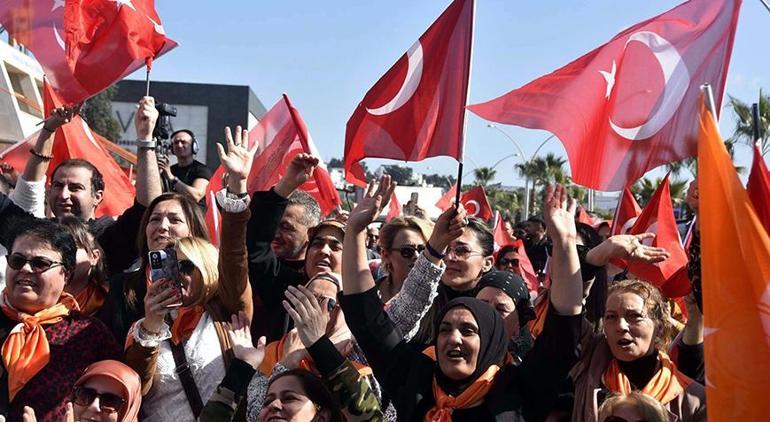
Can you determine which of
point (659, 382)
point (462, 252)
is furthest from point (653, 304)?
point (462, 252)

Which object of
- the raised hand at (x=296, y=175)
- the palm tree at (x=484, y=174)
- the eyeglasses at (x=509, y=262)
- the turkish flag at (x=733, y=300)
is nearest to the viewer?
the turkish flag at (x=733, y=300)

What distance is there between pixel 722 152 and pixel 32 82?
44.2 metres

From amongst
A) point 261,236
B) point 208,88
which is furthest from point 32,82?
point 261,236

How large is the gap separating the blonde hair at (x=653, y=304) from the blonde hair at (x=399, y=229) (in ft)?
3.40

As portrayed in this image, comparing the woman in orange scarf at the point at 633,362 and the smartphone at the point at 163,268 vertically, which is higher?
the smartphone at the point at 163,268

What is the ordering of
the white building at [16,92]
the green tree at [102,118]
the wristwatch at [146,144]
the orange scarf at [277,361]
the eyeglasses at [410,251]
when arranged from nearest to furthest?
the orange scarf at [277,361], the eyeglasses at [410,251], the wristwatch at [146,144], the white building at [16,92], the green tree at [102,118]

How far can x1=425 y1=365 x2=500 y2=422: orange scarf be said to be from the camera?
12.0 ft

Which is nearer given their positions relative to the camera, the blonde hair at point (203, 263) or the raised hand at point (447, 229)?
the blonde hair at point (203, 263)

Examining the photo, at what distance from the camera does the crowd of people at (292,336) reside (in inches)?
143

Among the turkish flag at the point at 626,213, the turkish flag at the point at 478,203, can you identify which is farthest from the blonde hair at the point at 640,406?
the turkish flag at the point at 478,203

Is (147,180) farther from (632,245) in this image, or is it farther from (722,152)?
(722,152)

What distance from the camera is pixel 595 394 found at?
378cm

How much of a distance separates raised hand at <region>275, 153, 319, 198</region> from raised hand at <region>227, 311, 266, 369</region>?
0.73 metres

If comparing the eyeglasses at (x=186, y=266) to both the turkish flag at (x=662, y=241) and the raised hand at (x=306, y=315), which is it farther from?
the turkish flag at (x=662, y=241)
